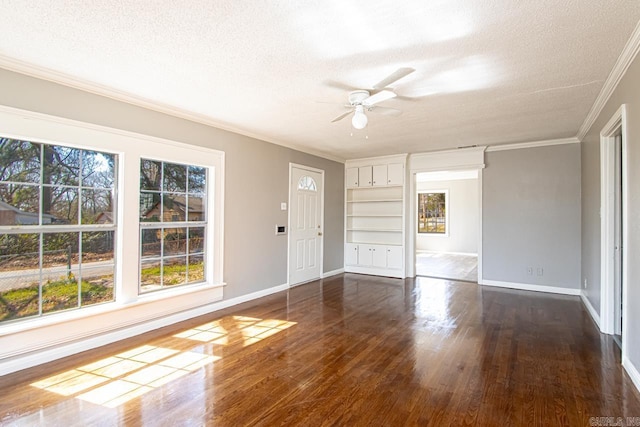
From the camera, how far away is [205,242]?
421 centimetres

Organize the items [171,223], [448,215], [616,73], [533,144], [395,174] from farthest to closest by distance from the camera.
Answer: [448,215]
[395,174]
[533,144]
[171,223]
[616,73]

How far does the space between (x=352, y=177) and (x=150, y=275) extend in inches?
175

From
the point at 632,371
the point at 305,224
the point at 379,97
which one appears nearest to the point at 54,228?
the point at 379,97

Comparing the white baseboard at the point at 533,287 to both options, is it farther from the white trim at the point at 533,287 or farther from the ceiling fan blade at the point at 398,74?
the ceiling fan blade at the point at 398,74

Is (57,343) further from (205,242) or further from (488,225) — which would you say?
(488,225)

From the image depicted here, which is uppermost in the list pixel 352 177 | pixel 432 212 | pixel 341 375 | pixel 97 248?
pixel 352 177

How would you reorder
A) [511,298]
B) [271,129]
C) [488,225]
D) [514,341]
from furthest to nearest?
[488,225] → [511,298] → [271,129] → [514,341]

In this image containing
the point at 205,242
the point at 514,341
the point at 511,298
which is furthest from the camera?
the point at 511,298

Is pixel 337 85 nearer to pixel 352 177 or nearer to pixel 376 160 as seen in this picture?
pixel 376 160

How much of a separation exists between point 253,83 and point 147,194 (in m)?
1.73

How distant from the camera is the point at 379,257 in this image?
6.62 meters

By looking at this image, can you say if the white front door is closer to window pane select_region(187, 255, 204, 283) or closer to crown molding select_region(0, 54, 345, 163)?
crown molding select_region(0, 54, 345, 163)

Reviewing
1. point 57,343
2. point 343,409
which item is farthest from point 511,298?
point 57,343

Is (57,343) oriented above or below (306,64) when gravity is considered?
below
